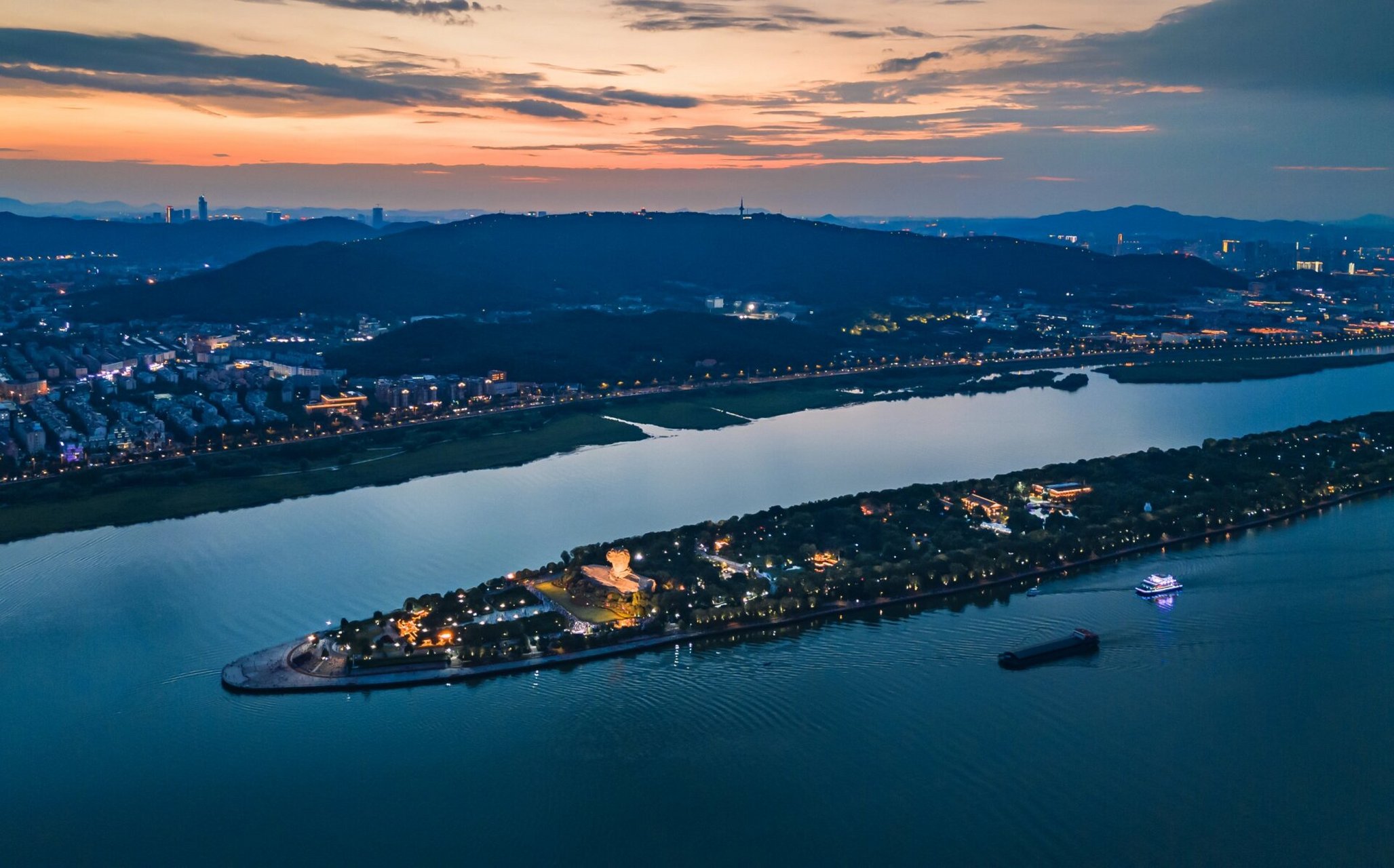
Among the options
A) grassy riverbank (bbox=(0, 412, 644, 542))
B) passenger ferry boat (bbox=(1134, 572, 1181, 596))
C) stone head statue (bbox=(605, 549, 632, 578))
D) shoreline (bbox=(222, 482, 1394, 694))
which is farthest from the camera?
grassy riverbank (bbox=(0, 412, 644, 542))

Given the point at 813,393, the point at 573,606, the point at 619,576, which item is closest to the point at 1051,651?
the point at 619,576

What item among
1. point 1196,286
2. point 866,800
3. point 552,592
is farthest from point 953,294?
point 866,800

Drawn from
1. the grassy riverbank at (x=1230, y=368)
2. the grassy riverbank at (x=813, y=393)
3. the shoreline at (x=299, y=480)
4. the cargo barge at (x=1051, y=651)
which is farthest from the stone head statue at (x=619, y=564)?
the grassy riverbank at (x=1230, y=368)

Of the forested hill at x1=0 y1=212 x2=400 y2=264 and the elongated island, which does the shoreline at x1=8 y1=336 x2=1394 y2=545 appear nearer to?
the elongated island

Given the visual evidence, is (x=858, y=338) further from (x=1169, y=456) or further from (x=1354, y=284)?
(x=1354, y=284)

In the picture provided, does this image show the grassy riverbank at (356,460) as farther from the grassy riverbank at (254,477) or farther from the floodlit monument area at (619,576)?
the floodlit monument area at (619,576)

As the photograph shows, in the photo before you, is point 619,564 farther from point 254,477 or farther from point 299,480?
point 254,477

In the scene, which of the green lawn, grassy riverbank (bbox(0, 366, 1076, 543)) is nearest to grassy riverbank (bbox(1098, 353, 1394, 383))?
grassy riverbank (bbox(0, 366, 1076, 543))
